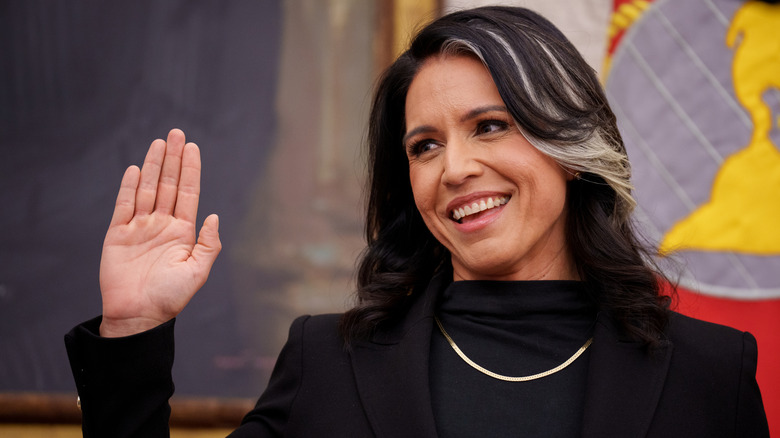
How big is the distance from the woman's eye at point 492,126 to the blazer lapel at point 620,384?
51 cm

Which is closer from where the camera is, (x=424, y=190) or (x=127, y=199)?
(x=127, y=199)

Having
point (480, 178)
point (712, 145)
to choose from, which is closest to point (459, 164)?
point (480, 178)

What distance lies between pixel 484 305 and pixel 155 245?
2.59ft

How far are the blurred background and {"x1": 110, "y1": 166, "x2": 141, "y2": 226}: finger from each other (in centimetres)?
104

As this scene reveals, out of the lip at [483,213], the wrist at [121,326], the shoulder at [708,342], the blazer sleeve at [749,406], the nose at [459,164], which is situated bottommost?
the blazer sleeve at [749,406]

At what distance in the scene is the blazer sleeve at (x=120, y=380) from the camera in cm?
141

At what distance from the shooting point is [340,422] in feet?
5.19

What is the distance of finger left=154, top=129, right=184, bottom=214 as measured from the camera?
5.22 ft

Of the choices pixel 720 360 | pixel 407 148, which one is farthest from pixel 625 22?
pixel 720 360

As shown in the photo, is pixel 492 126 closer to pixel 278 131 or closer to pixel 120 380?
pixel 120 380

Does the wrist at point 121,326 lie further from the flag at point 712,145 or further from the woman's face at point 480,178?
the flag at point 712,145

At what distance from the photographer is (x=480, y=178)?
1635mm

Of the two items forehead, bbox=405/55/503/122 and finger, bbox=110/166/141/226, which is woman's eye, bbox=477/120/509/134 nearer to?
forehead, bbox=405/55/503/122

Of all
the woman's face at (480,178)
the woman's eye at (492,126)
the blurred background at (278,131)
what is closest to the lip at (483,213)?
the woman's face at (480,178)
